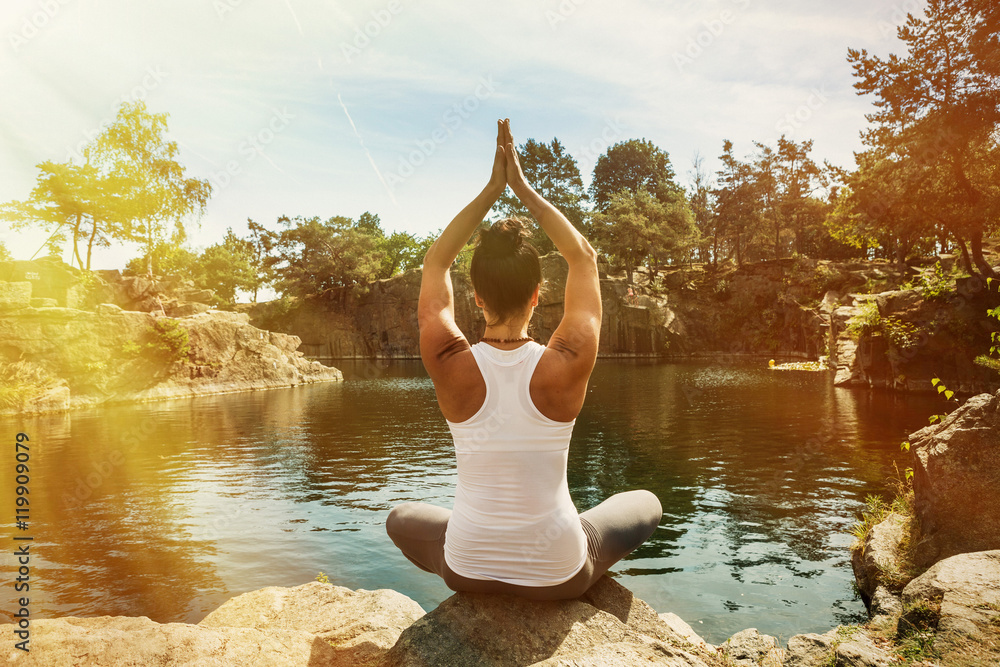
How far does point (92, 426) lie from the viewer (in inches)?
768

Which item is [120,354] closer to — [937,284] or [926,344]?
[926,344]

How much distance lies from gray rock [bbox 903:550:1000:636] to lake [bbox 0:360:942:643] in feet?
6.12

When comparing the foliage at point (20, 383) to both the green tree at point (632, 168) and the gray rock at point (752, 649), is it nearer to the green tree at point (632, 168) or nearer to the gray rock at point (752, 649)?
the gray rock at point (752, 649)

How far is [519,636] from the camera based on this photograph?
2490 millimetres

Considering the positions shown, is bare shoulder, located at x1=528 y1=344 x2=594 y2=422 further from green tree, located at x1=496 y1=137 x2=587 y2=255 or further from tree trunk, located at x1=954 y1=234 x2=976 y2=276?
green tree, located at x1=496 y1=137 x2=587 y2=255

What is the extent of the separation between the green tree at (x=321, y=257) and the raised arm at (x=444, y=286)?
204 ft

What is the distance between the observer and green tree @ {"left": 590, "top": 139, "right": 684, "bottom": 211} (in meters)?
68.8

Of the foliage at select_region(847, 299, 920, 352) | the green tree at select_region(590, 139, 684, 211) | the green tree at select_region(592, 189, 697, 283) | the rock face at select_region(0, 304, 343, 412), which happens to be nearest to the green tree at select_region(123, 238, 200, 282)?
the rock face at select_region(0, 304, 343, 412)

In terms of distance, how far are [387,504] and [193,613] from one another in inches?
171

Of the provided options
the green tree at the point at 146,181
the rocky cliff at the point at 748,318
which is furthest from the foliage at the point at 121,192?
the rocky cliff at the point at 748,318

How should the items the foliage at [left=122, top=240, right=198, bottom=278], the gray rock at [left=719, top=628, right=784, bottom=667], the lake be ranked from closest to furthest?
the gray rock at [left=719, top=628, right=784, bottom=667], the lake, the foliage at [left=122, top=240, right=198, bottom=278]

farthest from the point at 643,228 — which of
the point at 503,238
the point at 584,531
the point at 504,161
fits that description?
the point at 503,238

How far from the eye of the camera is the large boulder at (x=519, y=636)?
7.90 ft

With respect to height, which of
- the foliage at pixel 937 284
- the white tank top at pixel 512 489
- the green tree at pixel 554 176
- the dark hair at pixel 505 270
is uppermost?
the green tree at pixel 554 176
